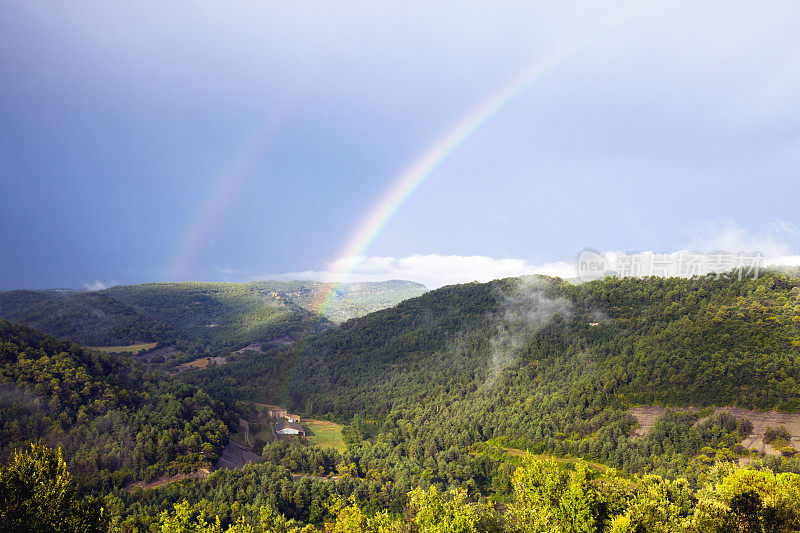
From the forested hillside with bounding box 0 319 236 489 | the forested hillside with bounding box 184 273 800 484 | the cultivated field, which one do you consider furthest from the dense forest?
the cultivated field

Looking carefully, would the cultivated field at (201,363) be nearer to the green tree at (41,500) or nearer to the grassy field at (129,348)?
the grassy field at (129,348)

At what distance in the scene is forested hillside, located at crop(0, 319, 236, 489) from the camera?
200ft

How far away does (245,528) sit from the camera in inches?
1318

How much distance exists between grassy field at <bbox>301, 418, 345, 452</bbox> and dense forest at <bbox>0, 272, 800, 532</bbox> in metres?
3.45

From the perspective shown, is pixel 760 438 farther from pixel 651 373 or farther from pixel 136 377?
pixel 136 377

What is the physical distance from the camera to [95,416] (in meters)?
70.2

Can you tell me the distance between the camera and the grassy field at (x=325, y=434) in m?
102

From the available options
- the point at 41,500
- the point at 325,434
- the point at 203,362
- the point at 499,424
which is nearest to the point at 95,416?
the point at 41,500

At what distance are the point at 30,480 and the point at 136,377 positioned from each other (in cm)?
6973

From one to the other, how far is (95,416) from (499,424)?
86962 millimetres

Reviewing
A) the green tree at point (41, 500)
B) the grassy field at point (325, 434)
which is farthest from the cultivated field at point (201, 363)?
the green tree at point (41, 500)

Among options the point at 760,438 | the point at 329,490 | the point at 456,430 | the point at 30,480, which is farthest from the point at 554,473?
the point at 456,430

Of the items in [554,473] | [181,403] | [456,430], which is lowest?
[456,430]

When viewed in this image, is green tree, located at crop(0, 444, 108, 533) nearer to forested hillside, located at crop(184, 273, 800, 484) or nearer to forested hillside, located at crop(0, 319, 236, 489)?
forested hillside, located at crop(0, 319, 236, 489)
